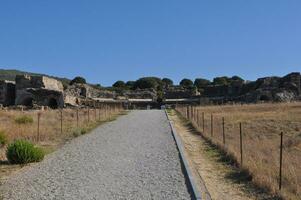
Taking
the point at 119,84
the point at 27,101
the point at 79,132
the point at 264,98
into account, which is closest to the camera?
the point at 79,132

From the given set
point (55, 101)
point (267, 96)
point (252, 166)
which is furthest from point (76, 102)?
point (252, 166)

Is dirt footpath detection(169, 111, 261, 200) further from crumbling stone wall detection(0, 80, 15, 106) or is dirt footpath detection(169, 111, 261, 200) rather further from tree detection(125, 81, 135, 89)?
tree detection(125, 81, 135, 89)

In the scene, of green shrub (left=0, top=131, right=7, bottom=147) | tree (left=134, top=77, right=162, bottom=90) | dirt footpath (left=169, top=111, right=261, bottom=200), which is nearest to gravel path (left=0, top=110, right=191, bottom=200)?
dirt footpath (left=169, top=111, right=261, bottom=200)

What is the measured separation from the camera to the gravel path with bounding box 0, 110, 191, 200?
10.6 meters

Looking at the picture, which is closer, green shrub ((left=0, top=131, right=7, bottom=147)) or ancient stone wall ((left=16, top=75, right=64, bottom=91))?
green shrub ((left=0, top=131, right=7, bottom=147))

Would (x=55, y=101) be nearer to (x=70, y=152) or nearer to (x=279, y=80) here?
(x=279, y=80)

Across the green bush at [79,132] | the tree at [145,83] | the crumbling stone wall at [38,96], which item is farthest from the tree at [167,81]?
the green bush at [79,132]

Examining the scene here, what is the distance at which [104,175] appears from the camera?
41.8 ft

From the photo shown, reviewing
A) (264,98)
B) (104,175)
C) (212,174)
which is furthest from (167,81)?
(104,175)

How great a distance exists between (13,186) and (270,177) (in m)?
6.07

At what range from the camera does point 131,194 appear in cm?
1050

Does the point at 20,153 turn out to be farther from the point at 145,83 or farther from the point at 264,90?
the point at 145,83

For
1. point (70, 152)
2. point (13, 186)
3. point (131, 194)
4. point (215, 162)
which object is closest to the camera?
point (131, 194)

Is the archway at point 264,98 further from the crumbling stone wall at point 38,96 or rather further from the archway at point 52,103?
the archway at point 52,103
